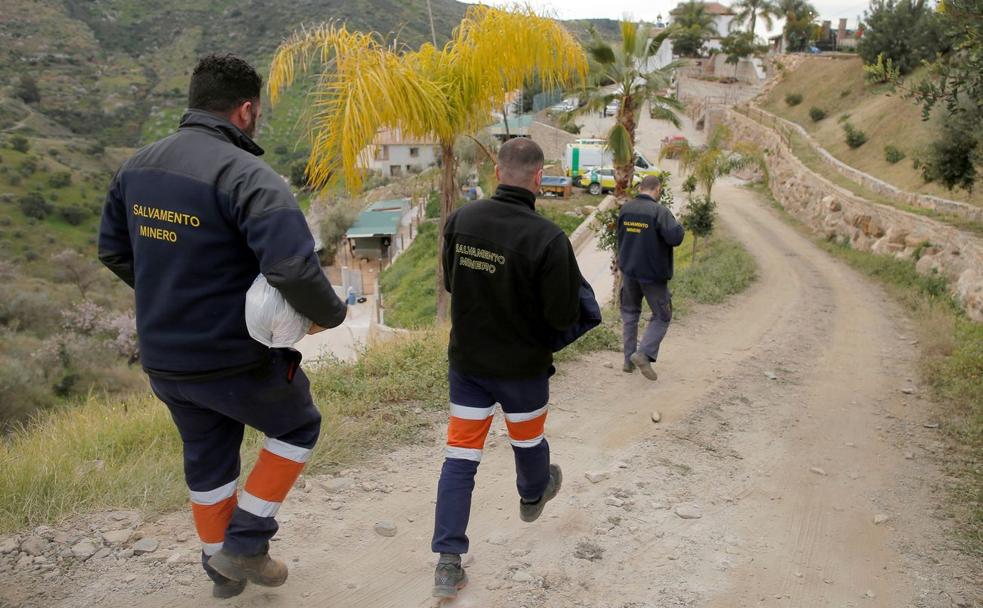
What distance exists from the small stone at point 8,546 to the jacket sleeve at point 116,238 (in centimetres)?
144

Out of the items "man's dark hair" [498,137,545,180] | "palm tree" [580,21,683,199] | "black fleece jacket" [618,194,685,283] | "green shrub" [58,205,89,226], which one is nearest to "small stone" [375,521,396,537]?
"man's dark hair" [498,137,545,180]

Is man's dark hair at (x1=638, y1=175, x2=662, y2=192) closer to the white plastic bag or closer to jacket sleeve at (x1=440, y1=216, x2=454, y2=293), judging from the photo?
jacket sleeve at (x1=440, y1=216, x2=454, y2=293)

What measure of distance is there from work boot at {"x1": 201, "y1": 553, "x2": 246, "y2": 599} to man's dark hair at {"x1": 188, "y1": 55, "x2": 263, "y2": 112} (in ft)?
6.08

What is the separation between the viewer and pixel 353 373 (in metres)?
5.83

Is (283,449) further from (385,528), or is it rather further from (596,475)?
(596,475)

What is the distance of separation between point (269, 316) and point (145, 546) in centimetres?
163

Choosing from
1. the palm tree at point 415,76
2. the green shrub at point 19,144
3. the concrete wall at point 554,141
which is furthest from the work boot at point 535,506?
the green shrub at point 19,144

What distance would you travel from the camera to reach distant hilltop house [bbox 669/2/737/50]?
68.1 metres

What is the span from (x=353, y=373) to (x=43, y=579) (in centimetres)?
301

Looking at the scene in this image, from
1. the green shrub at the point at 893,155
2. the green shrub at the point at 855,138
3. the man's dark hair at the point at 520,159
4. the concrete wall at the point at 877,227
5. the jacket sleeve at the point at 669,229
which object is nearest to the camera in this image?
the man's dark hair at the point at 520,159

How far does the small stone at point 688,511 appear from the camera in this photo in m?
3.97

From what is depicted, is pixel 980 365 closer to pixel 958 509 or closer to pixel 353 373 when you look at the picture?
pixel 958 509

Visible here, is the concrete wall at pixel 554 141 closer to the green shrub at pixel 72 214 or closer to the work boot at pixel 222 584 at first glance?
the green shrub at pixel 72 214

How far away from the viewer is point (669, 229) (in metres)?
6.11
